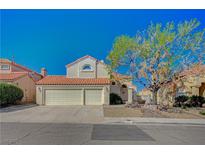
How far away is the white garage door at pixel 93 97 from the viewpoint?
2626cm

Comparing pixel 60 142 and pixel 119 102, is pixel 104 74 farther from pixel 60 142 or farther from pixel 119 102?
pixel 60 142

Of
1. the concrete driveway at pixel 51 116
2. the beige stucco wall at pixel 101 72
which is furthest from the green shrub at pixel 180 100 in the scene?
the concrete driveway at pixel 51 116

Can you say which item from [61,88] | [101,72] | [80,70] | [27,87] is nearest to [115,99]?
[101,72]

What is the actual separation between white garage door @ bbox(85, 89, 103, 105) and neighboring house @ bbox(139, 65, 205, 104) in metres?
6.73

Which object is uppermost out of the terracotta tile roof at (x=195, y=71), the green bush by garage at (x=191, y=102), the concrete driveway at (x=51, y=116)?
the terracotta tile roof at (x=195, y=71)

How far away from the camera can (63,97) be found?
86.9ft

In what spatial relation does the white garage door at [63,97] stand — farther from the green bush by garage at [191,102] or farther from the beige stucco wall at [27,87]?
the green bush by garage at [191,102]

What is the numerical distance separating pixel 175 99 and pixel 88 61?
441 inches

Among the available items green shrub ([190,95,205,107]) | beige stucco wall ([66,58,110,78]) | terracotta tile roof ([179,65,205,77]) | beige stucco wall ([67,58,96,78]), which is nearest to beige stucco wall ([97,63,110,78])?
beige stucco wall ([66,58,110,78])

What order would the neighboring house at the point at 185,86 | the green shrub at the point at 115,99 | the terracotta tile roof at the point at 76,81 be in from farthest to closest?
1. the green shrub at the point at 115,99
2. the terracotta tile roof at the point at 76,81
3. the neighboring house at the point at 185,86

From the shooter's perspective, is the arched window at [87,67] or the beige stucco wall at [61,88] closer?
the beige stucco wall at [61,88]

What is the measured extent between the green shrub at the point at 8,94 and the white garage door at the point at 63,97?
4106mm

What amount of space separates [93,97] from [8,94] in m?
9.40

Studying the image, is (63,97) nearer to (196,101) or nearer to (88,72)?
(88,72)
